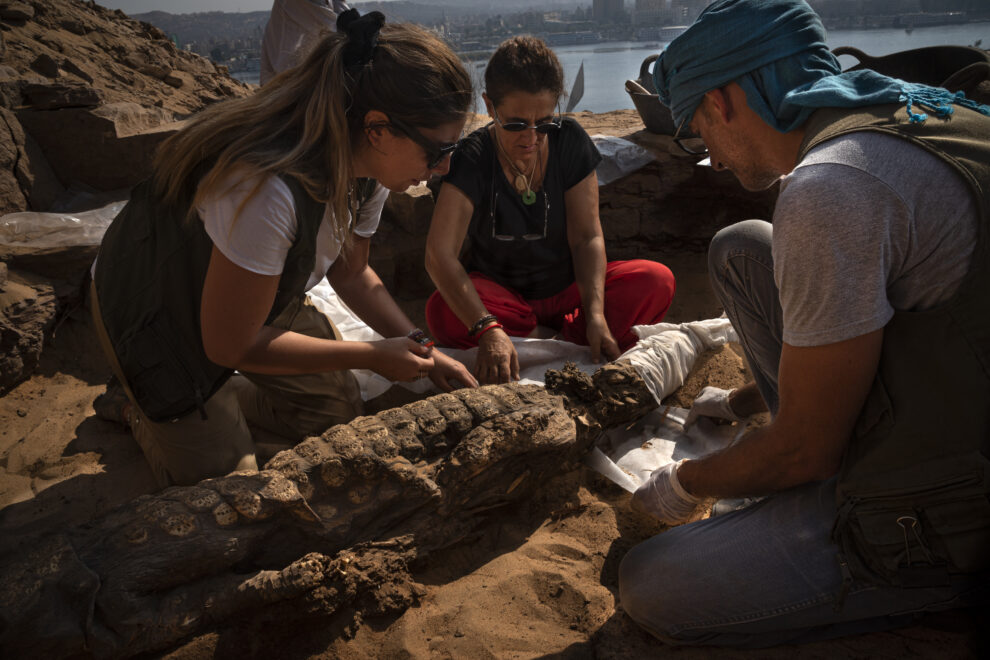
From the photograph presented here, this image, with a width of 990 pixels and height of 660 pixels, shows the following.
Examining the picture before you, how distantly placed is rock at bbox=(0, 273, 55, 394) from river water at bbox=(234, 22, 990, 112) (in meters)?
2.04

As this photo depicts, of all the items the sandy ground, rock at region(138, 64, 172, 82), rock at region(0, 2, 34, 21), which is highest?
rock at region(0, 2, 34, 21)

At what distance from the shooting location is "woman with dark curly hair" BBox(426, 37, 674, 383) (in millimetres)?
2502

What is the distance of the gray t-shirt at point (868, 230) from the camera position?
113 centimetres

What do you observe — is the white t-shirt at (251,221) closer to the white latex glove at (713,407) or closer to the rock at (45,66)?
the white latex glove at (713,407)

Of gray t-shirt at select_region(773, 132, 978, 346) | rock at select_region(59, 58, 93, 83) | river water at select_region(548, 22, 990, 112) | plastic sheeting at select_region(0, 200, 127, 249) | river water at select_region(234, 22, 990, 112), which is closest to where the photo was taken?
gray t-shirt at select_region(773, 132, 978, 346)

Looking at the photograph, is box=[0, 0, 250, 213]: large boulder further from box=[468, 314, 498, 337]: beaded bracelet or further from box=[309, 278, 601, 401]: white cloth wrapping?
box=[468, 314, 498, 337]: beaded bracelet

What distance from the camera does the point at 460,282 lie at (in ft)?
8.47

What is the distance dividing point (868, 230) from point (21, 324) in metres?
3.31

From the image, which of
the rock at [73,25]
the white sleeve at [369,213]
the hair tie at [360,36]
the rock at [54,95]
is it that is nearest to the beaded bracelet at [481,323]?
the white sleeve at [369,213]

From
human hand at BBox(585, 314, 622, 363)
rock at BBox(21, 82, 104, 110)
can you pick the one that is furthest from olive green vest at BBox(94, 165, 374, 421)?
rock at BBox(21, 82, 104, 110)

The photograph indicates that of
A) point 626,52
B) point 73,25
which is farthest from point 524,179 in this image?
point 73,25

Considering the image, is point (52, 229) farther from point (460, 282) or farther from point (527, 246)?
point (527, 246)

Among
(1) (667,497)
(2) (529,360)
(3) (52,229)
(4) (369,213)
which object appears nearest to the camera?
(1) (667,497)

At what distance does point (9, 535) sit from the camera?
75.5 inches
